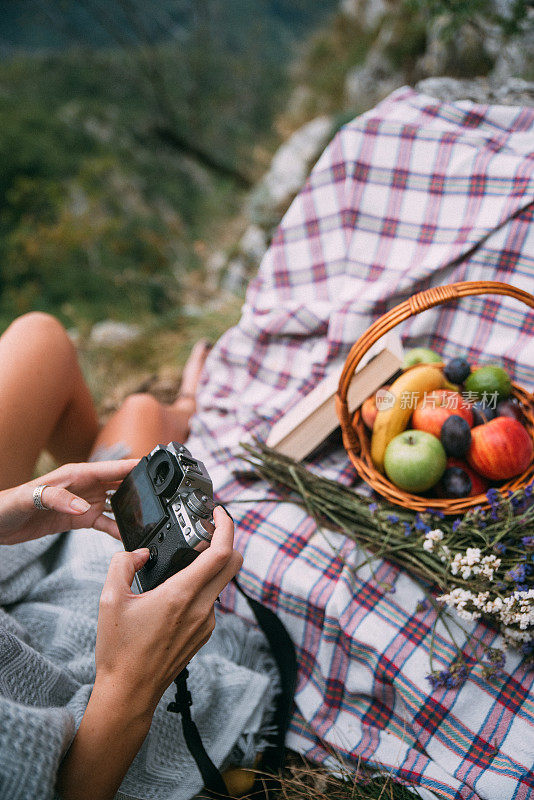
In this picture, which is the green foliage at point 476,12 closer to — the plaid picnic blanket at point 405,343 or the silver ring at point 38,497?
the plaid picnic blanket at point 405,343

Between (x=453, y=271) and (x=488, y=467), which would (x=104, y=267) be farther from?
(x=488, y=467)

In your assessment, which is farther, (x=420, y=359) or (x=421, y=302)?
(x=420, y=359)

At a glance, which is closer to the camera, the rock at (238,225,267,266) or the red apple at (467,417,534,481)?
the red apple at (467,417,534,481)

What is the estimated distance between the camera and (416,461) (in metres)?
1.00

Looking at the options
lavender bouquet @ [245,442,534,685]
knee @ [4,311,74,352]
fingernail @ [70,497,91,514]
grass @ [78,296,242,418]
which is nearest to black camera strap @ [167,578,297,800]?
lavender bouquet @ [245,442,534,685]

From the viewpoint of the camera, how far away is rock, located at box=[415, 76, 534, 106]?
1.64 m

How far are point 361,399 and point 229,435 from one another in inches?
18.5

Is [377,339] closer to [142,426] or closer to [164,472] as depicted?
[164,472]

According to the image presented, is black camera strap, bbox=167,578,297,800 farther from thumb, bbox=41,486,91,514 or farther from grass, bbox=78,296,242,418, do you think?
grass, bbox=78,296,242,418

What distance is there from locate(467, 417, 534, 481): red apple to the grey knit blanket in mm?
685

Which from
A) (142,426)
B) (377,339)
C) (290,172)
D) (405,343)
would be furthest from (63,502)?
(290,172)

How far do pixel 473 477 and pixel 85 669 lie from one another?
90 centimetres

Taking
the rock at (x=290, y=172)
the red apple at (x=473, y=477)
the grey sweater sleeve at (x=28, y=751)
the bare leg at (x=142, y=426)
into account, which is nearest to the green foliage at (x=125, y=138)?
the rock at (x=290, y=172)

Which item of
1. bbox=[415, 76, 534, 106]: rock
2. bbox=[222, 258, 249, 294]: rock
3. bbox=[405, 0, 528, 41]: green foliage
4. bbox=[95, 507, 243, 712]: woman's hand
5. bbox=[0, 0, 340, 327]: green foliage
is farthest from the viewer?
bbox=[0, 0, 340, 327]: green foliage
